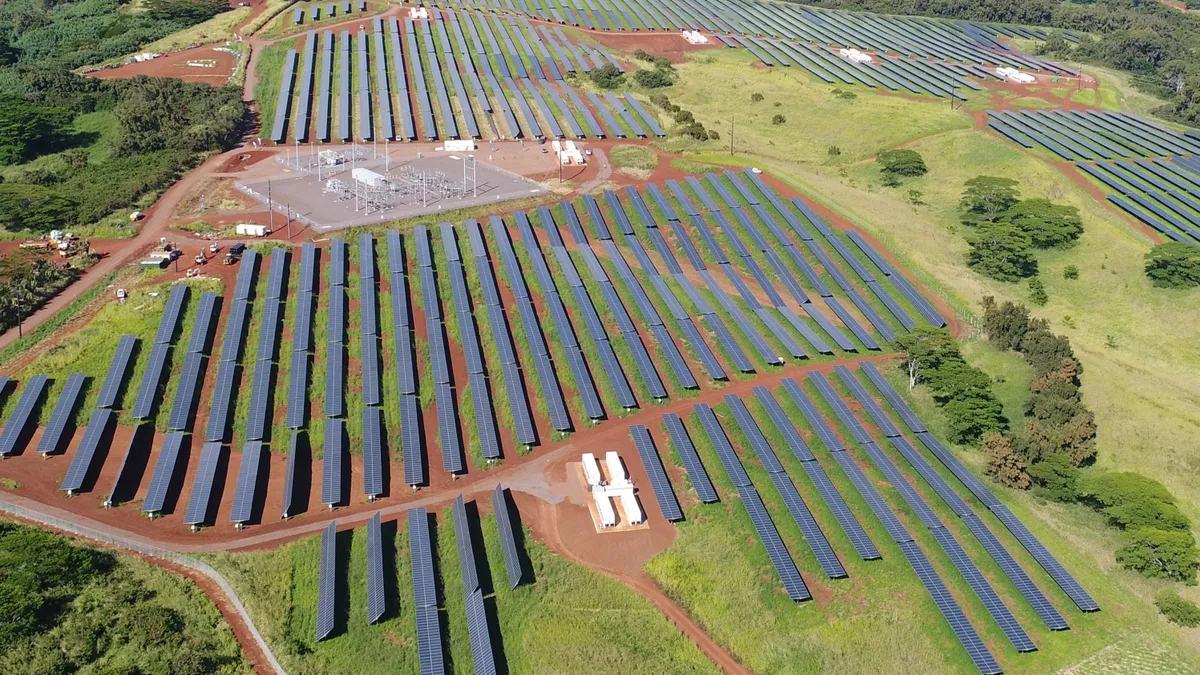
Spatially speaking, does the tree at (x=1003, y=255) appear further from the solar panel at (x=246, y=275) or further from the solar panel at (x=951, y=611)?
the solar panel at (x=246, y=275)

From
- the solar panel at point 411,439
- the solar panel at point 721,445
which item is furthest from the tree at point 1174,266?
the solar panel at point 411,439

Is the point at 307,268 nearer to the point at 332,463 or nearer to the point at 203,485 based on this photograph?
the point at 332,463

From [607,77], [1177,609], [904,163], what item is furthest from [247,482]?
[607,77]

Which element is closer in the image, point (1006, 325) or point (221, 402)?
point (221, 402)

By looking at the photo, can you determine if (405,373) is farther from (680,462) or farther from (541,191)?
(541,191)

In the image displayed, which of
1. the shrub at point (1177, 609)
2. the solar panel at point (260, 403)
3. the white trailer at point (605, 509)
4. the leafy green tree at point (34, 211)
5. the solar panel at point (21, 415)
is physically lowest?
the shrub at point (1177, 609)

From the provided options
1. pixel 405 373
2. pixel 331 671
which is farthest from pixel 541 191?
pixel 331 671
